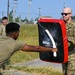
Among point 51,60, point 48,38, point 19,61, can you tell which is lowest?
point 19,61

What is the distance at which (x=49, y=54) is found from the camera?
7.59m

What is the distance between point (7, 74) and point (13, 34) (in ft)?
17.3

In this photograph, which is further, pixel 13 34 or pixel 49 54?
pixel 49 54

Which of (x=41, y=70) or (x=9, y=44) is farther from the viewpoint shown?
(x=41, y=70)

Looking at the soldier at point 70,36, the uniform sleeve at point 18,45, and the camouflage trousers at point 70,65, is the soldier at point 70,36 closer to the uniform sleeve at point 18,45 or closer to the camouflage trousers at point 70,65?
the camouflage trousers at point 70,65

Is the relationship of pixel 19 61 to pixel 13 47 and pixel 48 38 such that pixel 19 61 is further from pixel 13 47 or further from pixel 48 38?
pixel 13 47

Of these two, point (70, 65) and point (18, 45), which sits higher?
point (18, 45)

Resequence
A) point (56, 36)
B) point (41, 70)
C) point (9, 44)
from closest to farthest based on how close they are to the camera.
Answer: point (9, 44) → point (56, 36) → point (41, 70)

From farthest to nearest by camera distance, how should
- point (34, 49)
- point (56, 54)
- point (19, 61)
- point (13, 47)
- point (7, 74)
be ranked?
point (19, 61)
point (7, 74)
point (56, 54)
point (34, 49)
point (13, 47)

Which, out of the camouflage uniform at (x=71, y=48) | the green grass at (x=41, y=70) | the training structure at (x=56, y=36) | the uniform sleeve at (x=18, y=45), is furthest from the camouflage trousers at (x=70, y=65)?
the green grass at (x=41, y=70)

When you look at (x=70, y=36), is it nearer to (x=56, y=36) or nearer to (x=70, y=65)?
(x=56, y=36)

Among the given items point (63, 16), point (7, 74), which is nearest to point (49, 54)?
point (63, 16)

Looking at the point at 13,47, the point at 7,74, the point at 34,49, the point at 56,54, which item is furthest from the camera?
the point at 7,74

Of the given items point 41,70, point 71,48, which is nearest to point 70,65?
point 71,48
